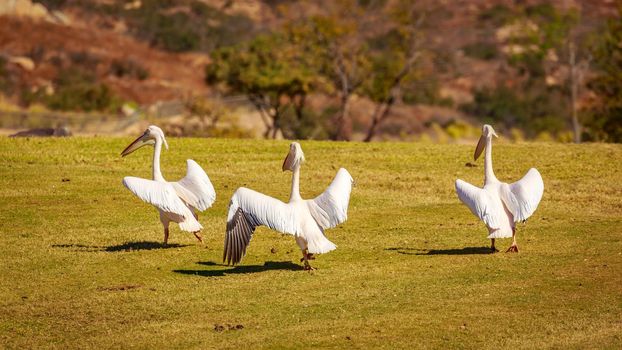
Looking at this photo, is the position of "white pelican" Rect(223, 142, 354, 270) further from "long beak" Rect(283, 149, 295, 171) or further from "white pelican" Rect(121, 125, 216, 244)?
"white pelican" Rect(121, 125, 216, 244)

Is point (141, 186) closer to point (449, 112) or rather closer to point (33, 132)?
point (33, 132)

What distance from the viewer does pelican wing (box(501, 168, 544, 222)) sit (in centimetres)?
1714

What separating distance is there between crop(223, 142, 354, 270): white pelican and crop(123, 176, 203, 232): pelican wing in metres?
1.67

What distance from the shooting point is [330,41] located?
56.9 metres

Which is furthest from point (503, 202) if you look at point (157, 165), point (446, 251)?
point (157, 165)

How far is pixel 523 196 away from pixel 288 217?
3708mm

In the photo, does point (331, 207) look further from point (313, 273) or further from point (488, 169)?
point (488, 169)

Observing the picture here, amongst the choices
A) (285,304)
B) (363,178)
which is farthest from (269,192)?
(285,304)

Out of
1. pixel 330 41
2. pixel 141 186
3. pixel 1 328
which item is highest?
pixel 330 41

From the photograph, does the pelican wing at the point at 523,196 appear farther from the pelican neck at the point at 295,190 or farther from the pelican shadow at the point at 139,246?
the pelican shadow at the point at 139,246

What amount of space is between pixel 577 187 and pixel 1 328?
579 inches

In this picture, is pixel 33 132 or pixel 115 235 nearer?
pixel 115 235

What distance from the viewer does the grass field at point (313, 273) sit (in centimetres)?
1405

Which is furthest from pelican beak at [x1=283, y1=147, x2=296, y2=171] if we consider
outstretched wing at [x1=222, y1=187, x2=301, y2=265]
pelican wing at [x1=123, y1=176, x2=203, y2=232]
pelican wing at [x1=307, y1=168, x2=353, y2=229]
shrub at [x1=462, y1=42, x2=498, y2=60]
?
shrub at [x1=462, y1=42, x2=498, y2=60]
